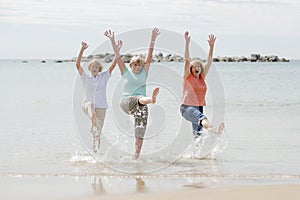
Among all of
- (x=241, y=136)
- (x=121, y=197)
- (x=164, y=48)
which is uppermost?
(x=164, y=48)

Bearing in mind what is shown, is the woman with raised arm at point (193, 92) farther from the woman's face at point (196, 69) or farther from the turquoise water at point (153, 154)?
the turquoise water at point (153, 154)

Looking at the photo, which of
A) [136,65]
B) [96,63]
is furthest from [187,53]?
[96,63]

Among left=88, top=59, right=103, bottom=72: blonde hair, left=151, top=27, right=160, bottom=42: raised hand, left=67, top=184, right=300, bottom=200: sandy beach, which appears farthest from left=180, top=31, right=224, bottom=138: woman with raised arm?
left=67, top=184, right=300, bottom=200: sandy beach

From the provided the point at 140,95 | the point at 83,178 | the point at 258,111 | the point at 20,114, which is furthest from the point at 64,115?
the point at 83,178

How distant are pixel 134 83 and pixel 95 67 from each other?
955 millimetres

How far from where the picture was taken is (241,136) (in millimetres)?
12625

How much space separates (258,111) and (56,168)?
1112 centimetres

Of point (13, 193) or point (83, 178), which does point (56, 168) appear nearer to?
point (83, 178)

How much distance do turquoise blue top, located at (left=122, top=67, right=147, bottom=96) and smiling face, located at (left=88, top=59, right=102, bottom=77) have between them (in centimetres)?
75

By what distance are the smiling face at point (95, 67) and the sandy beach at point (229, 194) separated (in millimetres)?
3635

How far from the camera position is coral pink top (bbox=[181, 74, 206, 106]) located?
1008 centimetres

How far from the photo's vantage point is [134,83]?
9.44 m

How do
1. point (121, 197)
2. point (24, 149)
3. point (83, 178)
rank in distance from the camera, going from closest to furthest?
1. point (121, 197)
2. point (83, 178)
3. point (24, 149)

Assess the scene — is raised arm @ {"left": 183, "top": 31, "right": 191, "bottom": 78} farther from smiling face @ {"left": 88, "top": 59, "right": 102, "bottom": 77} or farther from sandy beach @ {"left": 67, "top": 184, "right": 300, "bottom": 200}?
sandy beach @ {"left": 67, "top": 184, "right": 300, "bottom": 200}
